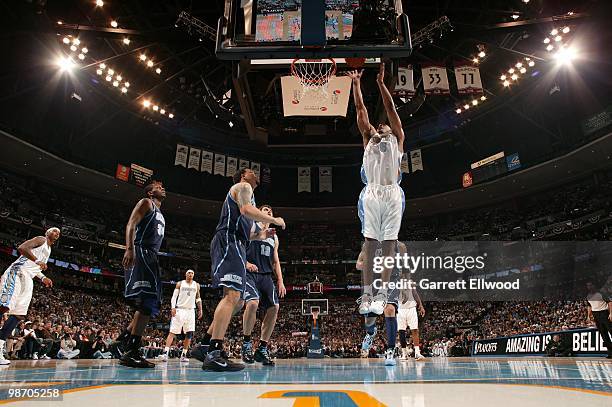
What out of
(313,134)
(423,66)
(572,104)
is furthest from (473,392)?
(572,104)

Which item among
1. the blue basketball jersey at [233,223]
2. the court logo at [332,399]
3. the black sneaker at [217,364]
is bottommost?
the court logo at [332,399]

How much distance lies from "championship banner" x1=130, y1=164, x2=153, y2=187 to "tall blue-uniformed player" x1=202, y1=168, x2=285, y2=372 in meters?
25.8

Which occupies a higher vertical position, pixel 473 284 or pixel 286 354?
pixel 473 284

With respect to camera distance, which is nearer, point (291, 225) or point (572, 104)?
point (572, 104)

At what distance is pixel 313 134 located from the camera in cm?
1156

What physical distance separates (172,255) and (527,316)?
79.8 ft

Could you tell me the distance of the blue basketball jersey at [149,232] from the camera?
5.29 m

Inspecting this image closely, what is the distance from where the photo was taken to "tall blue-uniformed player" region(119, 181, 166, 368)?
501cm

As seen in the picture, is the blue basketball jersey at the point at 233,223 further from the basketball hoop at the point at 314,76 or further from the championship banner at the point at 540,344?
the championship banner at the point at 540,344

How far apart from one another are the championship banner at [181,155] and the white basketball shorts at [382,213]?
25.8m

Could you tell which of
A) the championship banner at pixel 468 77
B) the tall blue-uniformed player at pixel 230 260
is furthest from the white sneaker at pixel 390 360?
the championship banner at pixel 468 77

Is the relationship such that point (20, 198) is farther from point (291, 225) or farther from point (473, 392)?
point (473, 392)

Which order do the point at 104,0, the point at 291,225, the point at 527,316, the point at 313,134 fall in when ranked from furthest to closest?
the point at 291,225
the point at 527,316
the point at 104,0
the point at 313,134

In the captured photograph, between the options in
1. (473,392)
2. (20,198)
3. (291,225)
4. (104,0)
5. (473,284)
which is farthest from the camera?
(291,225)
